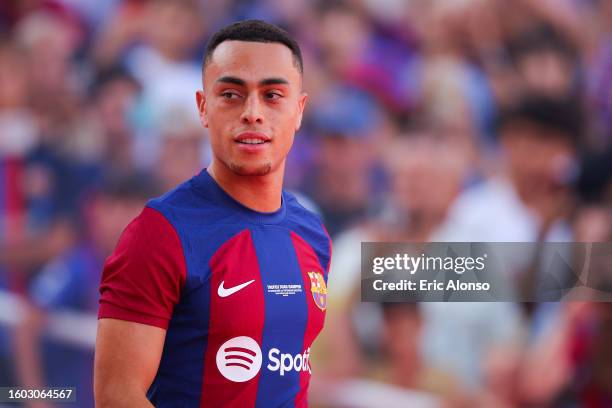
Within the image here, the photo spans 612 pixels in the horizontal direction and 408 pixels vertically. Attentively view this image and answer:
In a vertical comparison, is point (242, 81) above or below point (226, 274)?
above

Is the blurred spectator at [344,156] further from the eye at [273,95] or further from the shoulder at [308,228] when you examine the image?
the eye at [273,95]

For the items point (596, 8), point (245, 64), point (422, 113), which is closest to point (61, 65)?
point (422, 113)

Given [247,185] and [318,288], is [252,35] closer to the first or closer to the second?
[247,185]

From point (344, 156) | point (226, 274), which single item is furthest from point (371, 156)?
point (226, 274)

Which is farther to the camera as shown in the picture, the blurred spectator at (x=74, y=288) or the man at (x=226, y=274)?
the blurred spectator at (x=74, y=288)

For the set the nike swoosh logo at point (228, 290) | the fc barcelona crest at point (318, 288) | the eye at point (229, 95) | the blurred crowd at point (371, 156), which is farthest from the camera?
the blurred crowd at point (371, 156)

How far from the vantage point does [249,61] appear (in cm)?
187

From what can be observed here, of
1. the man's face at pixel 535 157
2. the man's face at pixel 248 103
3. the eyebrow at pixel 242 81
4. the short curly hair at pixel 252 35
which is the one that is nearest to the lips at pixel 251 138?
the man's face at pixel 248 103

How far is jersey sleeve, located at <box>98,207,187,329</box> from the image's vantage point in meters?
1.66

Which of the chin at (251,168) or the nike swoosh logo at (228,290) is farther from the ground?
the chin at (251,168)

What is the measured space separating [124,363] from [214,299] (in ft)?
0.73

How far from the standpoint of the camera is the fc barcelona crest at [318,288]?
6.61 ft

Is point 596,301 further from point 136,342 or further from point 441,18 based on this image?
point 136,342

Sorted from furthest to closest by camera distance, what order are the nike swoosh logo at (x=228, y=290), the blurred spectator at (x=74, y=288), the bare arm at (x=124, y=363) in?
the blurred spectator at (x=74, y=288) → the nike swoosh logo at (x=228, y=290) → the bare arm at (x=124, y=363)
